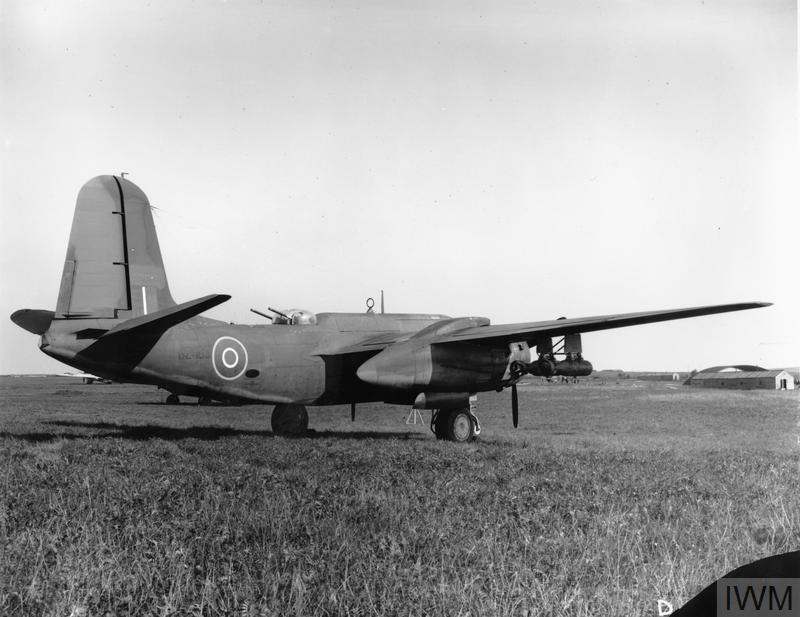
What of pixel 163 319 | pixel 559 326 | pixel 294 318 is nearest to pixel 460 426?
pixel 559 326

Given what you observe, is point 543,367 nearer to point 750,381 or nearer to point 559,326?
point 559,326

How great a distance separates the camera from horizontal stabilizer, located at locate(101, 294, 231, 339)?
1152cm

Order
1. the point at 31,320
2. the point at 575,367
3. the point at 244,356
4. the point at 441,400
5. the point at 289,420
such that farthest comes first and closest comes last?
the point at 289,420, the point at 441,400, the point at 575,367, the point at 244,356, the point at 31,320

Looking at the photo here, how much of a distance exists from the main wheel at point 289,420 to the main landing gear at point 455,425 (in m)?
3.28

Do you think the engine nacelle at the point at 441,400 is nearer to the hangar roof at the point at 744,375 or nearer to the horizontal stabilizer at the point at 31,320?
the horizontal stabilizer at the point at 31,320

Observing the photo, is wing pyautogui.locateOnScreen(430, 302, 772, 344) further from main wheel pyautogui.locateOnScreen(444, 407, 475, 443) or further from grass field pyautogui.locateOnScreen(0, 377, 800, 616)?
grass field pyautogui.locateOnScreen(0, 377, 800, 616)

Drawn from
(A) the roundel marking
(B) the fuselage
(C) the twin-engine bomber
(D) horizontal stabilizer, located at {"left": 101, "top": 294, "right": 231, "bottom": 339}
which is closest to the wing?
(C) the twin-engine bomber

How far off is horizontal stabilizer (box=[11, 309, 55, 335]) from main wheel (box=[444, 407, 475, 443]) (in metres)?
9.01

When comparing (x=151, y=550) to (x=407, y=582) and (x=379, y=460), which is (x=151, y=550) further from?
(x=379, y=460)

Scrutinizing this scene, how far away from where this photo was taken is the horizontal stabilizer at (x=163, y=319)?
1152 cm

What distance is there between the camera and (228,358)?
14.1 meters

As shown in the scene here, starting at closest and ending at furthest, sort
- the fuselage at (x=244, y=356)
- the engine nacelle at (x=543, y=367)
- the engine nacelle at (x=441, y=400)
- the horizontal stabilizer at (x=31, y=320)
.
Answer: the fuselage at (x=244, y=356), the horizontal stabilizer at (x=31, y=320), the engine nacelle at (x=441, y=400), the engine nacelle at (x=543, y=367)

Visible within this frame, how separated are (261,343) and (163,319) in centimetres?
291

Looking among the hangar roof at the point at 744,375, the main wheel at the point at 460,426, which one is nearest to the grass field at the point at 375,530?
the main wheel at the point at 460,426
